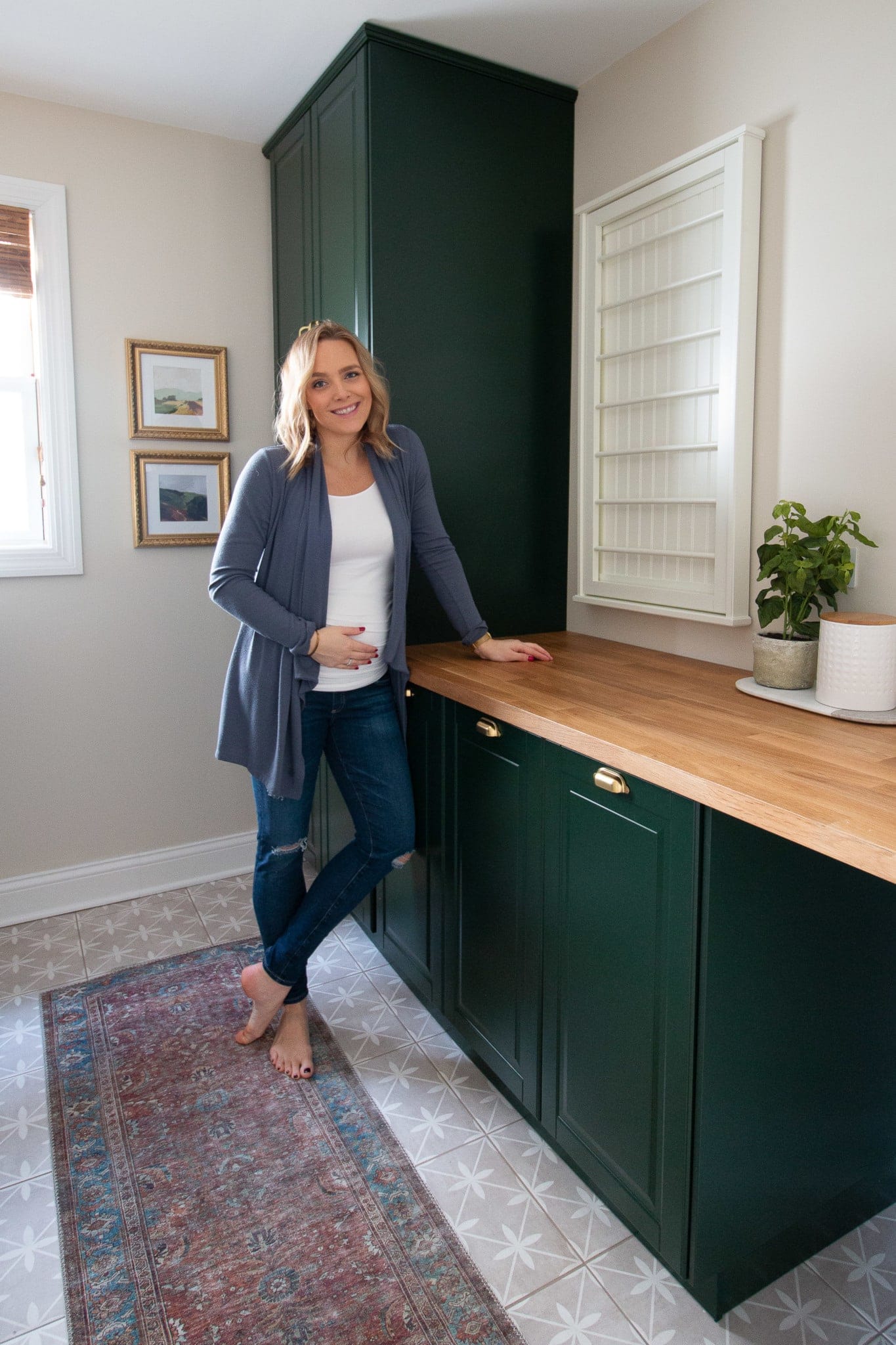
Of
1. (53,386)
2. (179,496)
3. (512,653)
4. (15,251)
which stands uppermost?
(15,251)

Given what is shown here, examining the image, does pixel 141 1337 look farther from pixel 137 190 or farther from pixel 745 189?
pixel 137 190

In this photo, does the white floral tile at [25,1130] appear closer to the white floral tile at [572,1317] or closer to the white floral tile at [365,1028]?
the white floral tile at [365,1028]

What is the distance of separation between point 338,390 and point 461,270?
765mm

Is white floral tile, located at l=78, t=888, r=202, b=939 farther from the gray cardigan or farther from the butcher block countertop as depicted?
the butcher block countertop

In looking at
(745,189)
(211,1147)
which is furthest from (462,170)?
(211,1147)

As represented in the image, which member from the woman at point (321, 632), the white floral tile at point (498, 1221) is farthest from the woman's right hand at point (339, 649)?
the white floral tile at point (498, 1221)

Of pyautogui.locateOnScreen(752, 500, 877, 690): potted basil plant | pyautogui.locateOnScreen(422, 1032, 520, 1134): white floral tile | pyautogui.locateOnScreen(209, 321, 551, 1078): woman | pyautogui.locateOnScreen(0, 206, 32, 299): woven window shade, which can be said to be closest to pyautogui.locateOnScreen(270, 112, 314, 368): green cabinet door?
pyautogui.locateOnScreen(0, 206, 32, 299): woven window shade

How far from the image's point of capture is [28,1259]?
156 cm

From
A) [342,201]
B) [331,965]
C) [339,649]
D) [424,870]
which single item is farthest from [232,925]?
[342,201]

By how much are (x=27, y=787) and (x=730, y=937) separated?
7.64 feet

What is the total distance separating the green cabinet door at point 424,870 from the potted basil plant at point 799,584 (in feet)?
2.38

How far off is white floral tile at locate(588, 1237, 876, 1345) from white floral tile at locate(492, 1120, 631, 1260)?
0.04m

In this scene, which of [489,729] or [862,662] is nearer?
[862,662]

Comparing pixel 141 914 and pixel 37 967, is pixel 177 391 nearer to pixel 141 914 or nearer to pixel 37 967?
pixel 141 914
